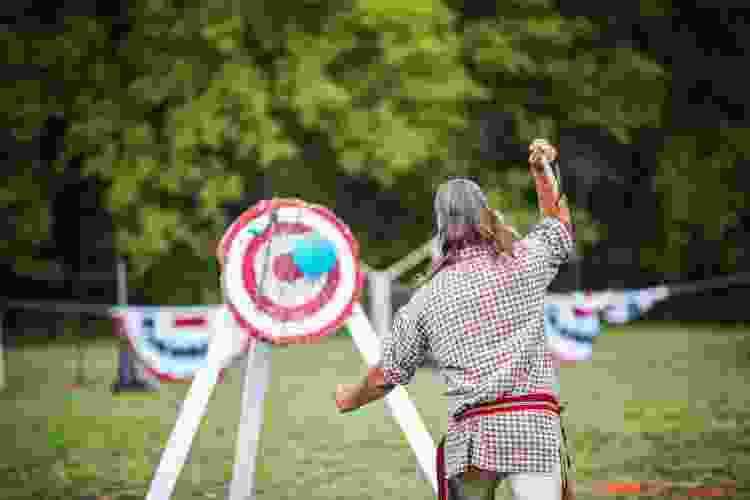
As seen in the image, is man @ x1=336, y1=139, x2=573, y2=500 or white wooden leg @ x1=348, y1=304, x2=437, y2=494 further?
white wooden leg @ x1=348, y1=304, x2=437, y2=494

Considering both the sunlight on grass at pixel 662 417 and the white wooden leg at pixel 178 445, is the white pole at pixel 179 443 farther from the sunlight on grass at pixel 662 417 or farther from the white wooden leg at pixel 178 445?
the sunlight on grass at pixel 662 417

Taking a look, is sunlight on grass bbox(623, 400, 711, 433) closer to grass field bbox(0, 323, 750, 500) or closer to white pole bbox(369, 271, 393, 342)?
grass field bbox(0, 323, 750, 500)

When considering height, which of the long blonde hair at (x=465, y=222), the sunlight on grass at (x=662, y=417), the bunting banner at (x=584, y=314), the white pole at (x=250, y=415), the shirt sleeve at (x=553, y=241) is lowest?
the bunting banner at (x=584, y=314)

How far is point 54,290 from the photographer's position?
1237 inches

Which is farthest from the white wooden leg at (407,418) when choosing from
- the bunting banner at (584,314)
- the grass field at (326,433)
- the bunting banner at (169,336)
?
the bunting banner at (584,314)

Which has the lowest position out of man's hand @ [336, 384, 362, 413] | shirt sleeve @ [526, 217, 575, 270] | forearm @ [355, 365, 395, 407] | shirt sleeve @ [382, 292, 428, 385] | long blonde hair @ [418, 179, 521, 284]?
man's hand @ [336, 384, 362, 413]

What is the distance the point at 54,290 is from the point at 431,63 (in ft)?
36.4

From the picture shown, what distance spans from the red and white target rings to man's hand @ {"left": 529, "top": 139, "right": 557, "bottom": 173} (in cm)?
128

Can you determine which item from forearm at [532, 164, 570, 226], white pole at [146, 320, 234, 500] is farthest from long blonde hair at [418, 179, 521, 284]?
white pole at [146, 320, 234, 500]

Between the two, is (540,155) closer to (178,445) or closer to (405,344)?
(405,344)

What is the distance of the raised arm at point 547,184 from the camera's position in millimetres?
4398

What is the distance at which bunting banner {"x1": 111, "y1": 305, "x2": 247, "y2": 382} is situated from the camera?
15.3m

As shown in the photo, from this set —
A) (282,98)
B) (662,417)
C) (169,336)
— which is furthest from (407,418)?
(282,98)

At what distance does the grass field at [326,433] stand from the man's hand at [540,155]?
350 cm
